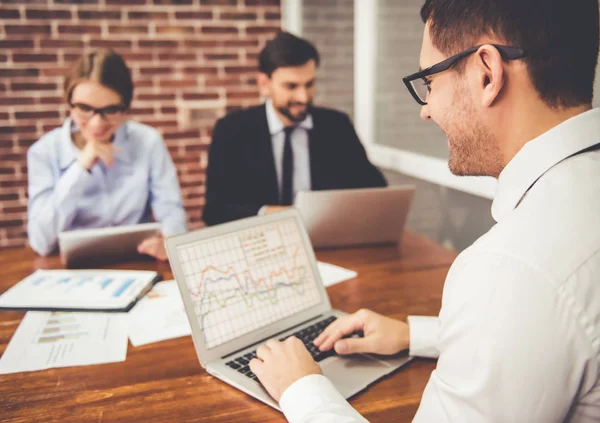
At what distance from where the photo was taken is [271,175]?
2445 mm

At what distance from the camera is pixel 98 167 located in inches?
84.1

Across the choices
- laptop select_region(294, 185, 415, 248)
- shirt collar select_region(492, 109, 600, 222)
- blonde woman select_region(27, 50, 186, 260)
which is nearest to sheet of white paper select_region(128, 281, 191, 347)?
laptop select_region(294, 185, 415, 248)

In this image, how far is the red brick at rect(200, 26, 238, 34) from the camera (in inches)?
127

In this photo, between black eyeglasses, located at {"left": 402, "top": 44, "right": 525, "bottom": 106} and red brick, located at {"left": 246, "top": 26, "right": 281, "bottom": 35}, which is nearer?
black eyeglasses, located at {"left": 402, "top": 44, "right": 525, "bottom": 106}

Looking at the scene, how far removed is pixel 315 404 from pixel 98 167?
1.64 metres

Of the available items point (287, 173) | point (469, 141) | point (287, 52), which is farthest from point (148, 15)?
point (469, 141)

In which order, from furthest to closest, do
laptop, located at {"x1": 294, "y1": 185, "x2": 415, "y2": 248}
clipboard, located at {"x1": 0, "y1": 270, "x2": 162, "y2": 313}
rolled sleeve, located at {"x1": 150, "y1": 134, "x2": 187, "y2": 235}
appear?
rolled sleeve, located at {"x1": 150, "y1": 134, "x2": 187, "y2": 235}
laptop, located at {"x1": 294, "y1": 185, "x2": 415, "y2": 248}
clipboard, located at {"x1": 0, "y1": 270, "x2": 162, "y2": 313}

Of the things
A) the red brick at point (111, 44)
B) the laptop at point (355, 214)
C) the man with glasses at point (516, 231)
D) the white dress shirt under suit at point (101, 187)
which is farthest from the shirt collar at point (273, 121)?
the man with glasses at point (516, 231)

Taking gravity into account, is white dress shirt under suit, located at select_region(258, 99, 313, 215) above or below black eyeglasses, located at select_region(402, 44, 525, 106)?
below

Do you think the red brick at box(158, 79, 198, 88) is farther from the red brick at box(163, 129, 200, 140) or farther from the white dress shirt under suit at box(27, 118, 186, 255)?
the white dress shirt under suit at box(27, 118, 186, 255)

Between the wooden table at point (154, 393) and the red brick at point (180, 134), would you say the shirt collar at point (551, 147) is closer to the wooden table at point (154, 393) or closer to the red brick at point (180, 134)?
the wooden table at point (154, 393)

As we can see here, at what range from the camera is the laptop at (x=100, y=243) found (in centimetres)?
156

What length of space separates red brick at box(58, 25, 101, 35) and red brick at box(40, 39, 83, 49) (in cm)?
5

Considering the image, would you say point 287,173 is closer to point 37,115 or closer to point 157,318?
point 157,318
